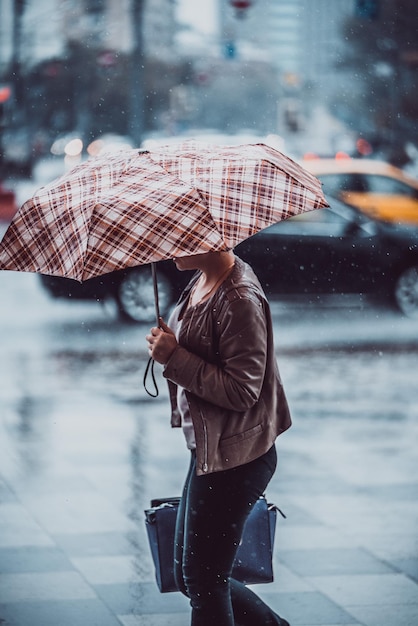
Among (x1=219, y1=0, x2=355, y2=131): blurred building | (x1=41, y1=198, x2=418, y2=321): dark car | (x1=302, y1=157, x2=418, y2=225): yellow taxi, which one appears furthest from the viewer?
(x1=219, y1=0, x2=355, y2=131): blurred building

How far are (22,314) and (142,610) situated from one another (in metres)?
8.66

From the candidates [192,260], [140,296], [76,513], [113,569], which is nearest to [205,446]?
[192,260]

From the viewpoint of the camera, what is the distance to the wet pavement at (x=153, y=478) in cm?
471

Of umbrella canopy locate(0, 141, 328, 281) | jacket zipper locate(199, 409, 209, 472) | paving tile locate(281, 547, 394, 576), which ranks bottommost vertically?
paving tile locate(281, 547, 394, 576)

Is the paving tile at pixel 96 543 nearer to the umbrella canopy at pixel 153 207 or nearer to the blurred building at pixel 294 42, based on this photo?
the umbrella canopy at pixel 153 207

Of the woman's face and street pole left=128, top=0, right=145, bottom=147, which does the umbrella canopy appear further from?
street pole left=128, top=0, right=145, bottom=147

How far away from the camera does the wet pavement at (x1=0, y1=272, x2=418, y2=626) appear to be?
4707 mm

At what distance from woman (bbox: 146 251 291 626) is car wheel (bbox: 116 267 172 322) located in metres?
7.24

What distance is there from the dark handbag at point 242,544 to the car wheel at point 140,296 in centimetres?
699

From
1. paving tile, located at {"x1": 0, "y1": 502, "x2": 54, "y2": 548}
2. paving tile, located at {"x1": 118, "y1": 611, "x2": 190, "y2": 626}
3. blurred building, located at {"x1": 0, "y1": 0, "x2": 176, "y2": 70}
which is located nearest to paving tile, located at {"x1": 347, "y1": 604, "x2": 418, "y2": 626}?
paving tile, located at {"x1": 118, "y1": 611, "x2": 190, "y2": 626}

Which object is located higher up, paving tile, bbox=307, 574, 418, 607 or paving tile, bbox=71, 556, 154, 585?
paving tile, bbox=307, 574, 418, 607

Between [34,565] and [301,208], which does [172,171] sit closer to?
[301,208]

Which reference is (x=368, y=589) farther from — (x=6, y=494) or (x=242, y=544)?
(x=6, y=494)

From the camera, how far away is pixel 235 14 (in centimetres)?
1884
